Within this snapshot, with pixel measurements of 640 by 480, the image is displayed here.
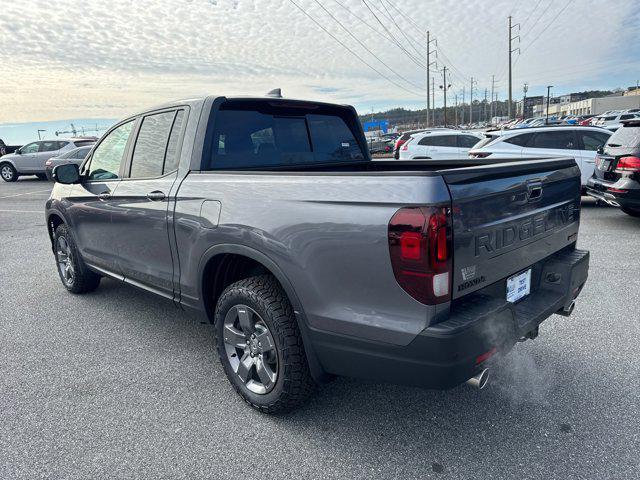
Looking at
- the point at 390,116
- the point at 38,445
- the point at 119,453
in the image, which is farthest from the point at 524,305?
the point at 390,116

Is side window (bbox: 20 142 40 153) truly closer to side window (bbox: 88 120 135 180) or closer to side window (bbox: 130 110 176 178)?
side window (bbox: 88 120 135 180)

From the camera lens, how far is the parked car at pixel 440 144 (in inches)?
590

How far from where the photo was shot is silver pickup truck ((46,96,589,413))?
2.16 m

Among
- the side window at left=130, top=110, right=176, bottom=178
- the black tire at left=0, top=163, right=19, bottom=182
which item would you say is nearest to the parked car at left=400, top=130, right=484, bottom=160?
the side window at left=130, top=110, right=176, bottom=178

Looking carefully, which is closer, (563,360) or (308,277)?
(308,277)

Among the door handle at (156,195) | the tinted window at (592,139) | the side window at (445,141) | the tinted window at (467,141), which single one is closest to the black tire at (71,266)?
the door handle at (156,195)

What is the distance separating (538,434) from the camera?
8.68 feet

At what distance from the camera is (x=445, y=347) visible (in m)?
2.10

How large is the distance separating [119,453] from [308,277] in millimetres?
1396

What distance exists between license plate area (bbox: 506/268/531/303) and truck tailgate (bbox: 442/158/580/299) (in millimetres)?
47

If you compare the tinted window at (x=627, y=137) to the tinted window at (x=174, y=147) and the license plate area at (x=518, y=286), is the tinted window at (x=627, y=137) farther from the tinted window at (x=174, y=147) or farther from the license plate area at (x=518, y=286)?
the tinted window at (x=174, y=147)

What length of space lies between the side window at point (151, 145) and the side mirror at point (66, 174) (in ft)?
2.69

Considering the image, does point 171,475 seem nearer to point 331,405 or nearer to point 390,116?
point 331,405

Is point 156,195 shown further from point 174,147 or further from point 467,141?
point 467,141
